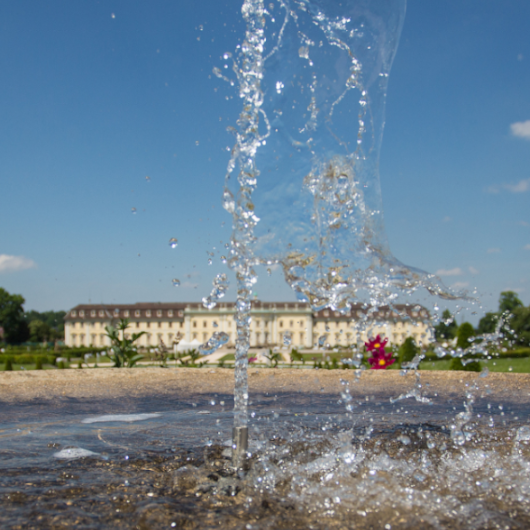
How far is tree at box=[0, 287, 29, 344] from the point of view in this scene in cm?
6031

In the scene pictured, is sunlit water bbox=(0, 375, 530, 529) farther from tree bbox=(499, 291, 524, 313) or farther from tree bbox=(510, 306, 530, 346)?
tree bbox=(499, 291, 524, 313)

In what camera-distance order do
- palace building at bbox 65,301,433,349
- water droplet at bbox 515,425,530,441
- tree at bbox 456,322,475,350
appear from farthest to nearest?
1. palace building at bbox 65,301,433,349
2. tree at bbox 456,322,475,350
3. water droplet at bbox 515,425,530,441

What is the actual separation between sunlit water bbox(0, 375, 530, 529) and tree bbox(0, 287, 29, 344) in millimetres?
64075

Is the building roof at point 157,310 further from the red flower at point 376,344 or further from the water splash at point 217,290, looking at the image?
the water splash at point 217,290

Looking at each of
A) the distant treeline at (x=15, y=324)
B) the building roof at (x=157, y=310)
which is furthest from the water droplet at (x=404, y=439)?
the building roof at (x=157, y=310)

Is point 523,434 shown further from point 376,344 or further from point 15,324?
point 15,324

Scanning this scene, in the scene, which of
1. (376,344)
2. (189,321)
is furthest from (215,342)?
(189,321)

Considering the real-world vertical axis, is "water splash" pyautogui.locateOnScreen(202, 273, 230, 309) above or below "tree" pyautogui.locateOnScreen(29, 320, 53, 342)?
above

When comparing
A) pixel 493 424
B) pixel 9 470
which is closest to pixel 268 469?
pixel 9 470

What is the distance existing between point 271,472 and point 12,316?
66.9 meters

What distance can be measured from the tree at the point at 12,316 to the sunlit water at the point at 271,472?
6408cm

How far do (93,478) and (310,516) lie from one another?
3.79 feet

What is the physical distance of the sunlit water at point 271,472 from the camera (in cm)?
197

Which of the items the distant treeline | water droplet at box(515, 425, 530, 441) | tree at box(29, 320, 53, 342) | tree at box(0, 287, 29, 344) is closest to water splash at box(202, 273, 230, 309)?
water droplet at box(515, 425, 530, 441)
